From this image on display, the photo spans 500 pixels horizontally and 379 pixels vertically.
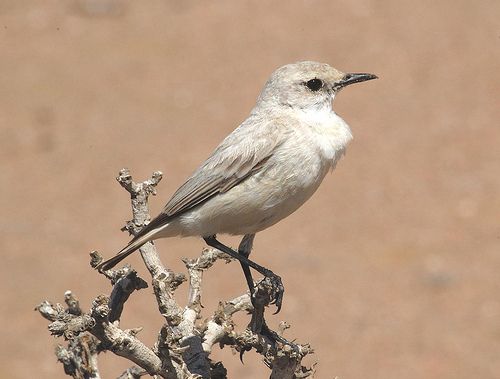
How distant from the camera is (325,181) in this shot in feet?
48.8

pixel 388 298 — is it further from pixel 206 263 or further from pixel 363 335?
pixel 206 263

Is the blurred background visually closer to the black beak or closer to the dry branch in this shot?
the black beak

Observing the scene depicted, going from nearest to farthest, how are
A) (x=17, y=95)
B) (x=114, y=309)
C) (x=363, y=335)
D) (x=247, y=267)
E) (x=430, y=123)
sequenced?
(x=114, y=309)
(x=247, y=267)
(x=363, y=335)
(x=430, y=123)
(x=17, y=95)

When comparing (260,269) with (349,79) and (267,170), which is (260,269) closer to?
(267,170)

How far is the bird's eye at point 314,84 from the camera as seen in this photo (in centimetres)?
654

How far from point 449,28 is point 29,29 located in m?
8.16

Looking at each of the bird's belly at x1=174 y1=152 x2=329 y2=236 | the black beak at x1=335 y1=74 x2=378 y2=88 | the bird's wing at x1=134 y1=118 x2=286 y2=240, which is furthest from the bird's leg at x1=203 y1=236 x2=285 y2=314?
the black beak at x1=335 y1=74 x2=378 y2=88

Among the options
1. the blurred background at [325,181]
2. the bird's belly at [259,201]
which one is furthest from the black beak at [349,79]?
the blurred background at [325,181]

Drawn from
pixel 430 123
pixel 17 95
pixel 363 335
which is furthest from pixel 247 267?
pixel 17 95

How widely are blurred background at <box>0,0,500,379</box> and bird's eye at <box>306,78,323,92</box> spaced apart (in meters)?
5.43

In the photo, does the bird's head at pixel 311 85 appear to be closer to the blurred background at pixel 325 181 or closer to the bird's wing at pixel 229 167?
the bird's wing at pixel 229 167

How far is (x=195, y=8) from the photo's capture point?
2059 cm

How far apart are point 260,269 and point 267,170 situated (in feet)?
1.96

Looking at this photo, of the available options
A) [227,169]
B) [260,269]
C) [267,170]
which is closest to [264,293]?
[260,269]
